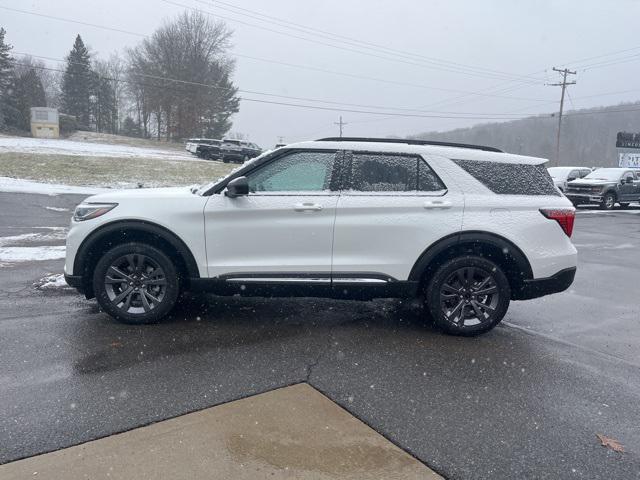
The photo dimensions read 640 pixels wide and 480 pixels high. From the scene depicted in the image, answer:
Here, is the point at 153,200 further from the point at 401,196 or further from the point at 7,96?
the point at 7,96

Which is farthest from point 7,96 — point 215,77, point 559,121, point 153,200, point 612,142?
point 612,142

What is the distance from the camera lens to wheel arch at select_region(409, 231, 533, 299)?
4578 millimetres

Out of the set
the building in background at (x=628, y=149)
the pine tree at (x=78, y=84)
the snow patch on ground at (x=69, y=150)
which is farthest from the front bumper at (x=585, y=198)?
the pine tree at (x=78, y=84)

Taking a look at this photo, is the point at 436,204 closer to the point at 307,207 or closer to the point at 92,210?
the point at 307,207

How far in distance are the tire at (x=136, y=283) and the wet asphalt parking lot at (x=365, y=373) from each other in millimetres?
196

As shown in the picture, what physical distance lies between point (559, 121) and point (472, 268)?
4781cm

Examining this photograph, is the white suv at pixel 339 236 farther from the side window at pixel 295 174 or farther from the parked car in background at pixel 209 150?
the parked car in background at pixel 209 150

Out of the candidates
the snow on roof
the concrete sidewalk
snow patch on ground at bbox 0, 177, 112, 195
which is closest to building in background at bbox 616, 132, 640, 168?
snow patch on ground at bbox 0, 177, 112, 195

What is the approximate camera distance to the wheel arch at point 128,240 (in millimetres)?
4574

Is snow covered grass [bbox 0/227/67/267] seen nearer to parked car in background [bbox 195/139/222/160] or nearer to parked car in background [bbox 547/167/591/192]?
parked car in background [bbox 547/167/591/192]

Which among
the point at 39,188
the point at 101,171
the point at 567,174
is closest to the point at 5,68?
the point at 101,171

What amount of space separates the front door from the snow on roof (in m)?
0.37

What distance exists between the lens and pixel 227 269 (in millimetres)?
4590

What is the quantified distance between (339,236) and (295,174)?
2.33 ft
